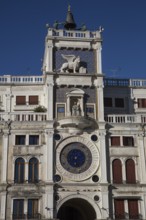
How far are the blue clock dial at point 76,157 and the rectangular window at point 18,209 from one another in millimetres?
6016

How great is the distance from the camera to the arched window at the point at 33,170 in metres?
45.8

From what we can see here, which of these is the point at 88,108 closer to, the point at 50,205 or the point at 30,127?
the point at 30,127

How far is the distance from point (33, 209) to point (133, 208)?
35.1ft

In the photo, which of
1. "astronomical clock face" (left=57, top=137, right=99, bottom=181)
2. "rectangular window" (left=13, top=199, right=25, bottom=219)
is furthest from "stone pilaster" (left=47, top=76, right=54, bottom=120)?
"rectangular window" (left=13, top=199, right=25, bottom=219)

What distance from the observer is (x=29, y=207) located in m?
44.7

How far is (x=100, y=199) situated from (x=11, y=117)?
13.3 m

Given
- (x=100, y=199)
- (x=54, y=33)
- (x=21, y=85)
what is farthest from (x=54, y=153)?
(x=54, y=33)

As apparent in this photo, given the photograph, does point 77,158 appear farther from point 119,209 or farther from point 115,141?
point 119,209

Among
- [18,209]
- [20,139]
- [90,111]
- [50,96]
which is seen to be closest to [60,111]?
[50,96]

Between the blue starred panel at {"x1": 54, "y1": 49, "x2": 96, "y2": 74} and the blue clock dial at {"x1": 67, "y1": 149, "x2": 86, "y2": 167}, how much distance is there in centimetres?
978

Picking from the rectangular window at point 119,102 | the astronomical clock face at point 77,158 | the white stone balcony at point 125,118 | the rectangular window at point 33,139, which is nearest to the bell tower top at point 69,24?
the rectangular window at point 119,102

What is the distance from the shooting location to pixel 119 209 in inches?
1811

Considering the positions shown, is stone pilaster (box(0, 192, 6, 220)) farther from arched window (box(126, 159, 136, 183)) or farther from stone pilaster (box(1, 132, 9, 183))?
arched window (box(126, 159, 136, 183))

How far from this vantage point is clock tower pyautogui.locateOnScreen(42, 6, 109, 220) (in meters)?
45.8
